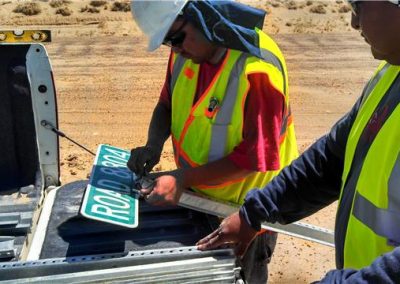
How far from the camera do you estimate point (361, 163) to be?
1839 millimetres

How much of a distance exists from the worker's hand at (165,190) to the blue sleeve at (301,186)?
0.41 metres

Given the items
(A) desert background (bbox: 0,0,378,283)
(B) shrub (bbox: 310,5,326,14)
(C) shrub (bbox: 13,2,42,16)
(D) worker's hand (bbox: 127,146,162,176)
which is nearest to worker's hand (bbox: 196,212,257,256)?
(D) worker's hand (bbox: 127,146,162,176)

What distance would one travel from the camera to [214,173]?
269 centimetres

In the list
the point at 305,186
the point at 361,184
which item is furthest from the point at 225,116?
the point at 361,184

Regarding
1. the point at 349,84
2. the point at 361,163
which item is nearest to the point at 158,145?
the point at 361,163

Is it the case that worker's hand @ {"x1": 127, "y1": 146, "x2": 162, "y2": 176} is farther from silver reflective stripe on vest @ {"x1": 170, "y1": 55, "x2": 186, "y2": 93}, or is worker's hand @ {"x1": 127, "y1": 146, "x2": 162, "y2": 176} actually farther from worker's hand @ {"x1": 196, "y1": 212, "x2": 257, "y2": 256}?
worker's hand @ {"x1": 196, "y1": 212, "x2": 257, "y2": 256}

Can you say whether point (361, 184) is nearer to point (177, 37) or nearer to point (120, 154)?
point (177, 37)

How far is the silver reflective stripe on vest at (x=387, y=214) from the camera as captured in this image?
1.60 meters

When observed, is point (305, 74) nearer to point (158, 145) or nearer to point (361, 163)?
point (158, 145)

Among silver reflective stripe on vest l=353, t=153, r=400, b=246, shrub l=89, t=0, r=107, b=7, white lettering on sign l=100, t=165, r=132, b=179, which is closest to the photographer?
silver reflective stripe on vest l=353, t=153, r=400, b=246

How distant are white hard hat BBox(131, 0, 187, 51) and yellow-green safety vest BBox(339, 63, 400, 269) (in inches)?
36.0

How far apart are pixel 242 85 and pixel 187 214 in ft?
2.48

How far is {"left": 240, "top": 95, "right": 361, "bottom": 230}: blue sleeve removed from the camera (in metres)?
2.34

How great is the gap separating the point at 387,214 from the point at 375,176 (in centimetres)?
12
